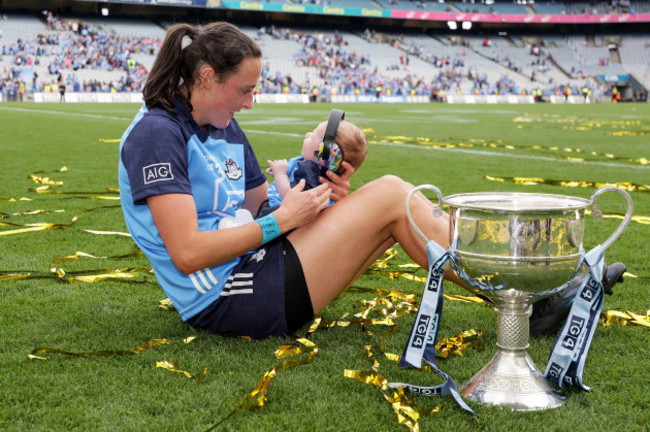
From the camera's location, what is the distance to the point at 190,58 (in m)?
2.55

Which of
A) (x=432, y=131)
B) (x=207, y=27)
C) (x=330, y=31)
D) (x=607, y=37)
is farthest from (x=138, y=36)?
(x=207, y=27)

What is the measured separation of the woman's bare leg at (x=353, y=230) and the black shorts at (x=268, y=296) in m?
0.04

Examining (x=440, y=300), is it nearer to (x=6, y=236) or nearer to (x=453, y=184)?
(x=6, y=236)

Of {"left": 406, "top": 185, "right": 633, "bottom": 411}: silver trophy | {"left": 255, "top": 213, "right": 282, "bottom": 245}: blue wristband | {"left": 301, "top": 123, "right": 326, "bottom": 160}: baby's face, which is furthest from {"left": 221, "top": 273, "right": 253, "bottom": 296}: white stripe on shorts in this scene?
{"left": 406, "top": 185, "right": 633, "bottom": 411}: silver trophy

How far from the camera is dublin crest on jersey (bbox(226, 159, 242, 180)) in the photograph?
2875mm

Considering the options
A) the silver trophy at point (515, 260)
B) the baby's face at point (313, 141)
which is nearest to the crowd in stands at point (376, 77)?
the baby's face at point (313, 141)

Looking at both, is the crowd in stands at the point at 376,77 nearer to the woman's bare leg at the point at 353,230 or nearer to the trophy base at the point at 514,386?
the woman's bare leg at the point at 353,230

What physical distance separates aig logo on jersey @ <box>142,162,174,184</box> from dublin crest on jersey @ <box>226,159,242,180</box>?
0.50 m

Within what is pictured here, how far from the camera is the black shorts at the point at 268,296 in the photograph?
2.60 metres

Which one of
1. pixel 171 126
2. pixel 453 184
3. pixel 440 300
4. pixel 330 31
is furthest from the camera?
pixel 330 31

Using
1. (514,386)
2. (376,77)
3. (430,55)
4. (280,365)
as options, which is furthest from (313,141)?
(430,55)

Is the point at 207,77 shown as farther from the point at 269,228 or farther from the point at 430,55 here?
the point at 430,55

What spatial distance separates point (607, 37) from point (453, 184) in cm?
6115

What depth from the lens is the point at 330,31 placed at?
55.8 meters
